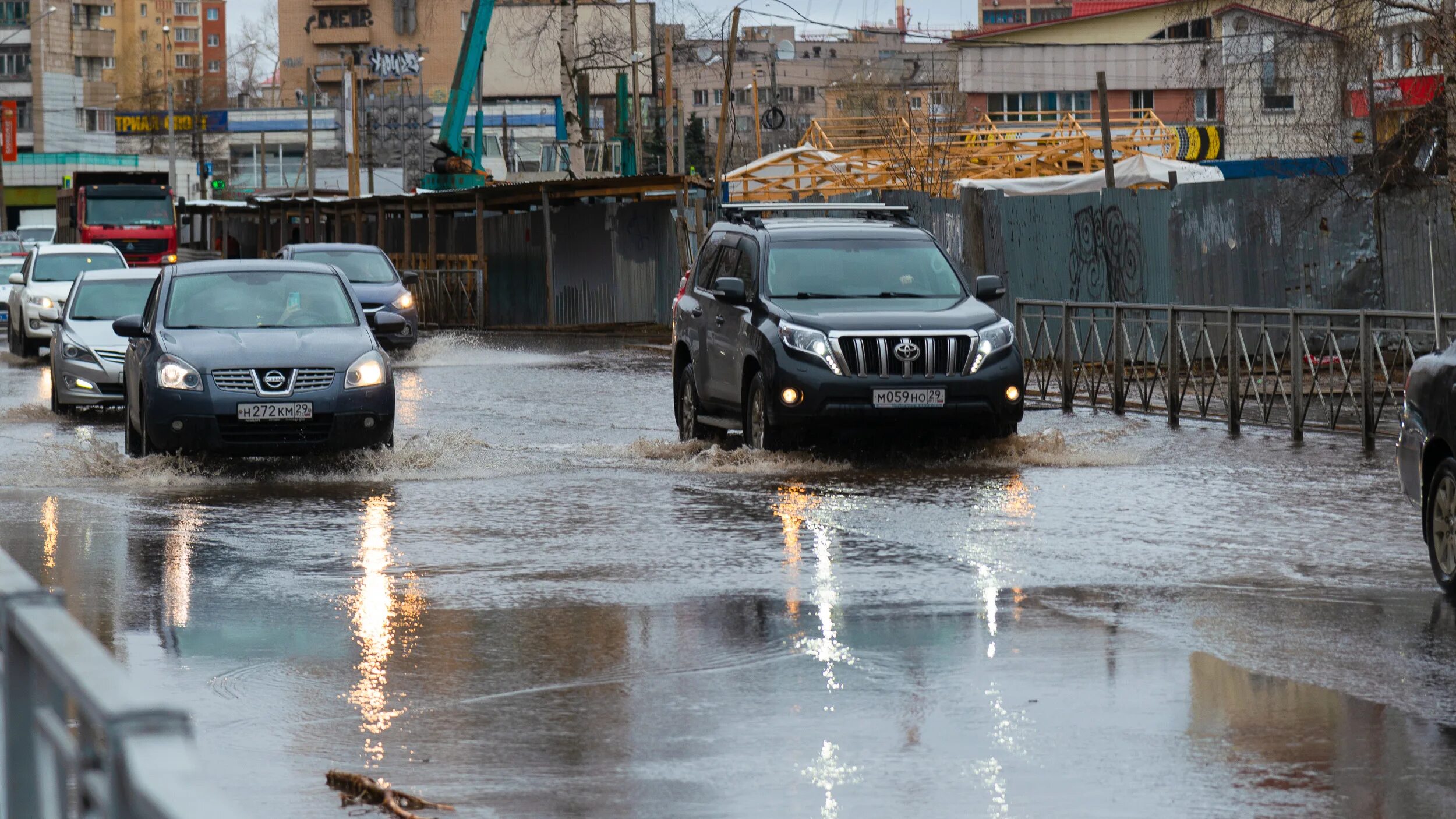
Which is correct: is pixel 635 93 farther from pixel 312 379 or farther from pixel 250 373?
pixel 250 373

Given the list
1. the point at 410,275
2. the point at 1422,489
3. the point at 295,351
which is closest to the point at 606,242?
the point at 410,275

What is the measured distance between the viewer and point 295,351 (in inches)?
560

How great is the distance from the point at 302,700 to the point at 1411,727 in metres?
3.66

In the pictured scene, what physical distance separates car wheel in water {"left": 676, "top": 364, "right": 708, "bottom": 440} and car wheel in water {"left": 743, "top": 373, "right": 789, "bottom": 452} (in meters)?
1.14

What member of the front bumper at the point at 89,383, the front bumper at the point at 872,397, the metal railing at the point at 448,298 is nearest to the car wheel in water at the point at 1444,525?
the front bumper at the point at 872,397

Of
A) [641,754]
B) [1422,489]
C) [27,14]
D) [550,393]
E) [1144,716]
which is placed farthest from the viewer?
[27,14]

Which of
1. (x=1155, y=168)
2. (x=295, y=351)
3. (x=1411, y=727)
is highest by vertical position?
(x=1155, y=168)

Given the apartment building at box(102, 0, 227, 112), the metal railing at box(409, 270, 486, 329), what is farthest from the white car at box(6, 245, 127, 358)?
the apartment building at box(102, 0, 227, 112)

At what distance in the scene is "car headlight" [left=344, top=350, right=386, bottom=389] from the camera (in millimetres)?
14234

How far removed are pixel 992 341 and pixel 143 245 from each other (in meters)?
41.0

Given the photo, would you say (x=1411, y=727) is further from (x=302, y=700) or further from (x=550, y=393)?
(x=550, y=393)

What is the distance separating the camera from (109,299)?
73.7 feet

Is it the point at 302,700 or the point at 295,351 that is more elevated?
the point at 295,351

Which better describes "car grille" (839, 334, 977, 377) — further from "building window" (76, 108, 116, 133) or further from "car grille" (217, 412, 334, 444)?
"building window" (76, 108, 116, 133)
